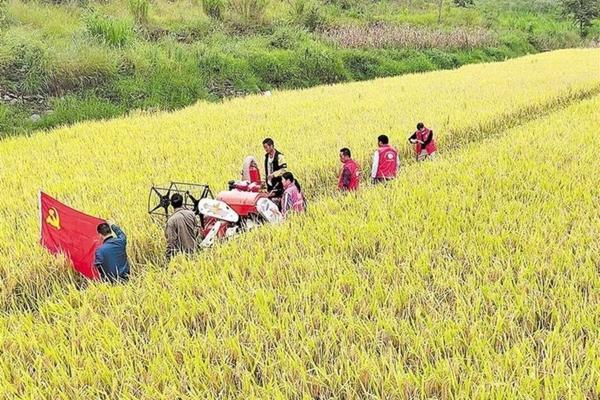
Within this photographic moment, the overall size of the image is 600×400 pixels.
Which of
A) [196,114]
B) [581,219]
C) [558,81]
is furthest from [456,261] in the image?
[558,81]

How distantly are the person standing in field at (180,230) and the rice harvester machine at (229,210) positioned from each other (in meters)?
0.15

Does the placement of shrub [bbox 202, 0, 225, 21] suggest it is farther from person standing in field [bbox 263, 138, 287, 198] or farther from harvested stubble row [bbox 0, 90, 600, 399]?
harvested stubble row [bbox 0, 90, 600, 399]

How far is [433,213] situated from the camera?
174 inches

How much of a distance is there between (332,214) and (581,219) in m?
1.98

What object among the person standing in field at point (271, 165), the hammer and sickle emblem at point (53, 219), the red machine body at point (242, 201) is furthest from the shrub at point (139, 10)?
the hammer and sickle emblem at point (53, 219)

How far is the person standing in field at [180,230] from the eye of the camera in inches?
162

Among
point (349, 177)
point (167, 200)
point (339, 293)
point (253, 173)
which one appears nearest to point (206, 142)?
point (253, 173)

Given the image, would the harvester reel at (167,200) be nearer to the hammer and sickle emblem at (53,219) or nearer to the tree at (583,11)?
the hammer and sickle emblem at (53,219)

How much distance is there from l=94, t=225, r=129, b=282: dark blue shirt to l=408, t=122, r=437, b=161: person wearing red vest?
4.29 metres

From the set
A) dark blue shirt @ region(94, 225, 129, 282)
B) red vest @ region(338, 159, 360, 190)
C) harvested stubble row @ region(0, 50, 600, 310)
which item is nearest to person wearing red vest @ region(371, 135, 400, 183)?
red vest @ region(338, 159, 360, 190)

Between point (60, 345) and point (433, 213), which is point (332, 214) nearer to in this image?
point (433, 213)

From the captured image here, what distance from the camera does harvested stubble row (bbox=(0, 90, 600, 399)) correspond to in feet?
7.78

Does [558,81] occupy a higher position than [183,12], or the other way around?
[183,12]

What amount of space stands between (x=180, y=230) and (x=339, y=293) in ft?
5.17
